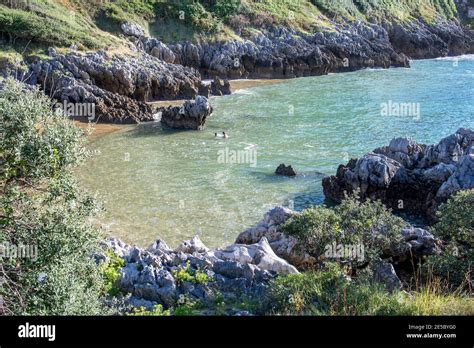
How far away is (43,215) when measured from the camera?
41.2ft

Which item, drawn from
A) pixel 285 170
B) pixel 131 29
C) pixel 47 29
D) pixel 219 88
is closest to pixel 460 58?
pixel 219 88

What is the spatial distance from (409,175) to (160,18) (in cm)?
5707

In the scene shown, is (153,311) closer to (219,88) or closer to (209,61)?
(219,88)

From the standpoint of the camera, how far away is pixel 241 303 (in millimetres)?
13711

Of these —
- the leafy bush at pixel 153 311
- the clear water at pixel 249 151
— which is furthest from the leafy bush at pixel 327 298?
the clear water at pixel 249 151

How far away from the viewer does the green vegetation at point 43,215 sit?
1159cm

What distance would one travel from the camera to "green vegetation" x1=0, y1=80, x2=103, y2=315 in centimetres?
1159

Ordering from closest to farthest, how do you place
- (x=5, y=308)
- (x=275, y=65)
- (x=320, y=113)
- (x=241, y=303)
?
(x=5, y=308), (x=241, y=303), (x=320, y=113), (x=275, y=65)

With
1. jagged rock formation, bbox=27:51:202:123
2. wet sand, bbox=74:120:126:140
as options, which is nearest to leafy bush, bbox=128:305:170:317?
wet sand, bbox=74:120:126:140

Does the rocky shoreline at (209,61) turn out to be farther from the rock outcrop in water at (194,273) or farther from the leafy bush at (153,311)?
the leafy bush at (153,311)

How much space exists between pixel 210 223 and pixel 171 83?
1394 inches

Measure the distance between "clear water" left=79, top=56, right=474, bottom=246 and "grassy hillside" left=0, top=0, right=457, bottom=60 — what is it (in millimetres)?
16249
